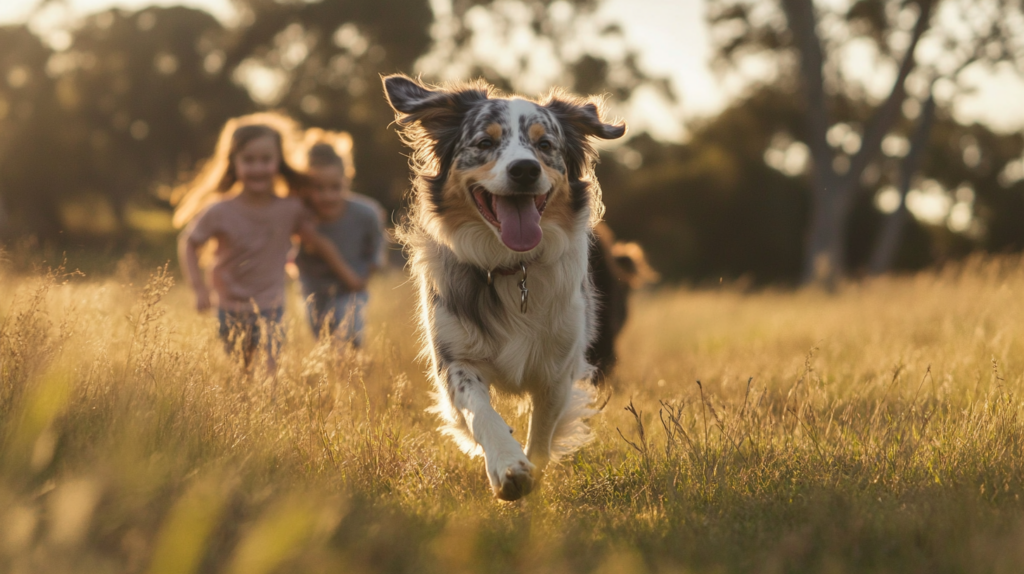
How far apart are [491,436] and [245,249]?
3.18 meters

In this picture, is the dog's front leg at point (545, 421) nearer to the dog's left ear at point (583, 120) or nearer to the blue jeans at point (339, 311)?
the dog's left ear at point (583, 120)

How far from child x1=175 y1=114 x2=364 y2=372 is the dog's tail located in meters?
2.41

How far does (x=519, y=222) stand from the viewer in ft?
12.5

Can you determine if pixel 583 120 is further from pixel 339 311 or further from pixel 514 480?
pixel 339 311

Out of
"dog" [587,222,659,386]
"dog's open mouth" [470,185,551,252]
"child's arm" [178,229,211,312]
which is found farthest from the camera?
"dog" [587,222,659,386]

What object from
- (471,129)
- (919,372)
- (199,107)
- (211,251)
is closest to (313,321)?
(211,251)

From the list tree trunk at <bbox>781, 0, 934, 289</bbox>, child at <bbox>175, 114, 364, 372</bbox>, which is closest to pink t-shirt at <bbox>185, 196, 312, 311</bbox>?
child at <bbox>175, 114, 364, 372</bbox>

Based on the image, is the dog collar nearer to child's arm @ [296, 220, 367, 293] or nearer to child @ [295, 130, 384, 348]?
child @ [295, 130, 384, 348]

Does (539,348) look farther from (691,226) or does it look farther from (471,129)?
(691,226)

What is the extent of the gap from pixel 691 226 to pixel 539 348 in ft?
68.9

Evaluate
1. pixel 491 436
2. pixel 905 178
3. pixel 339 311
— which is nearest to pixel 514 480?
pixel 491 436

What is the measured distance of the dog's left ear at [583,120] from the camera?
442 centimetres

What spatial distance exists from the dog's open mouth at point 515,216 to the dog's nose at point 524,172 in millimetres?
164

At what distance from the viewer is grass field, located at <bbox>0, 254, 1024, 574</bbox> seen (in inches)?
104
